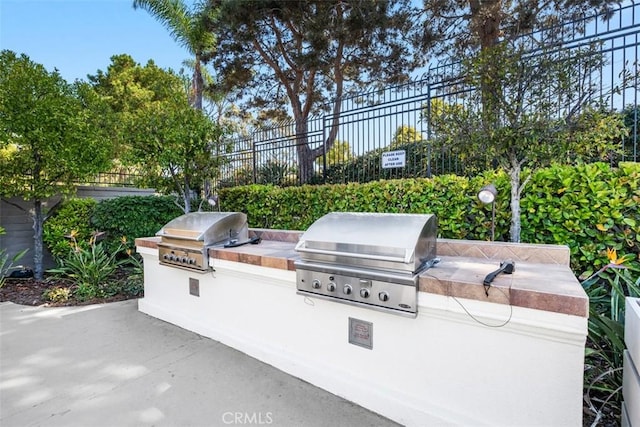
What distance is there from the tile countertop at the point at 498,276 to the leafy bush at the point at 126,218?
370cm

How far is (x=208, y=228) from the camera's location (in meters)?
3.07

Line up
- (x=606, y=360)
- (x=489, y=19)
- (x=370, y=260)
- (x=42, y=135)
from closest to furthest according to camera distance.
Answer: (x=370, y=260) < (x=606, y=360) < (x=42, y=135) < (x=489, y=19)

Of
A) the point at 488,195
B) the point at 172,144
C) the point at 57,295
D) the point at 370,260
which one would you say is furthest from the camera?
the point at 172,144

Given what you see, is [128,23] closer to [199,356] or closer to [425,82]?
[425,82]

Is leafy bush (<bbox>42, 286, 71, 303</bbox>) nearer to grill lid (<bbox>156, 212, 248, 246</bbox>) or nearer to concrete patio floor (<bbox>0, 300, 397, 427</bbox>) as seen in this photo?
concrete patio floor (<bbox>0, 300, 397, 427</bbox>)

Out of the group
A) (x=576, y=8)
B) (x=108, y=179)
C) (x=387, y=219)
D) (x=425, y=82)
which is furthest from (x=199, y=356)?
(x=576, y=8)

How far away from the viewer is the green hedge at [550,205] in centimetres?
280

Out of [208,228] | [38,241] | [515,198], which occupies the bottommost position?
[38,241]

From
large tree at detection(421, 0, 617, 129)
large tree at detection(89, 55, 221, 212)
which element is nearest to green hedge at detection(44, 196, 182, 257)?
large tree at detection(89, 55, 221, 212)

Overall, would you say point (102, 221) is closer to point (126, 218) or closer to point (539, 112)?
point (126, 218)

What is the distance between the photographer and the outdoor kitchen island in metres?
1.52

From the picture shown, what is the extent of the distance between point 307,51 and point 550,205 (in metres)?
6.25

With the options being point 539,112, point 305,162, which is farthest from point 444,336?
point 305,162

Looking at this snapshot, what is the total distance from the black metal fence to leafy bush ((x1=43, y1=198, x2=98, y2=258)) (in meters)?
2.75
